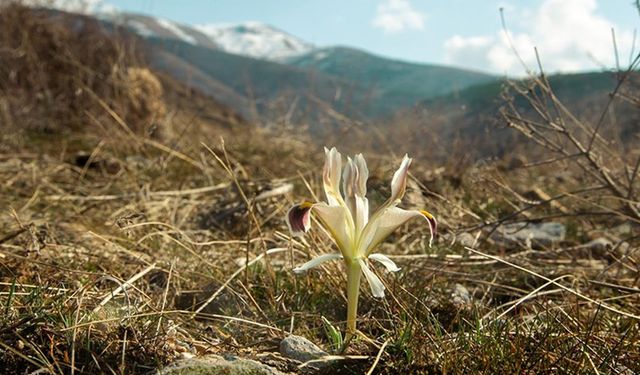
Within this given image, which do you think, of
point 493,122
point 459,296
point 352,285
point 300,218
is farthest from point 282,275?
point 493,122

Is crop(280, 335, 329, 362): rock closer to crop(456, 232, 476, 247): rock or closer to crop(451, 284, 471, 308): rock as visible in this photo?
crop(451, 284, 471, 308): rock

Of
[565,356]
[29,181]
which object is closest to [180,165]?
[29,181]

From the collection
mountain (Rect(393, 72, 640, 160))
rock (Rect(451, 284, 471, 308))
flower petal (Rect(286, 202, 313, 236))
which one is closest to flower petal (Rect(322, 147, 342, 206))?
flower petal (Rect(286, 202, 313, 236))

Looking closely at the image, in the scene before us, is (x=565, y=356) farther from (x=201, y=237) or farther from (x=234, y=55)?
(x=234, y=55)

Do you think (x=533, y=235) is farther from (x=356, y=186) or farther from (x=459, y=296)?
(x=356, y=186)

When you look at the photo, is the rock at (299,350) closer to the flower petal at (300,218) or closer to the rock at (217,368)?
the rock at (217,368)
